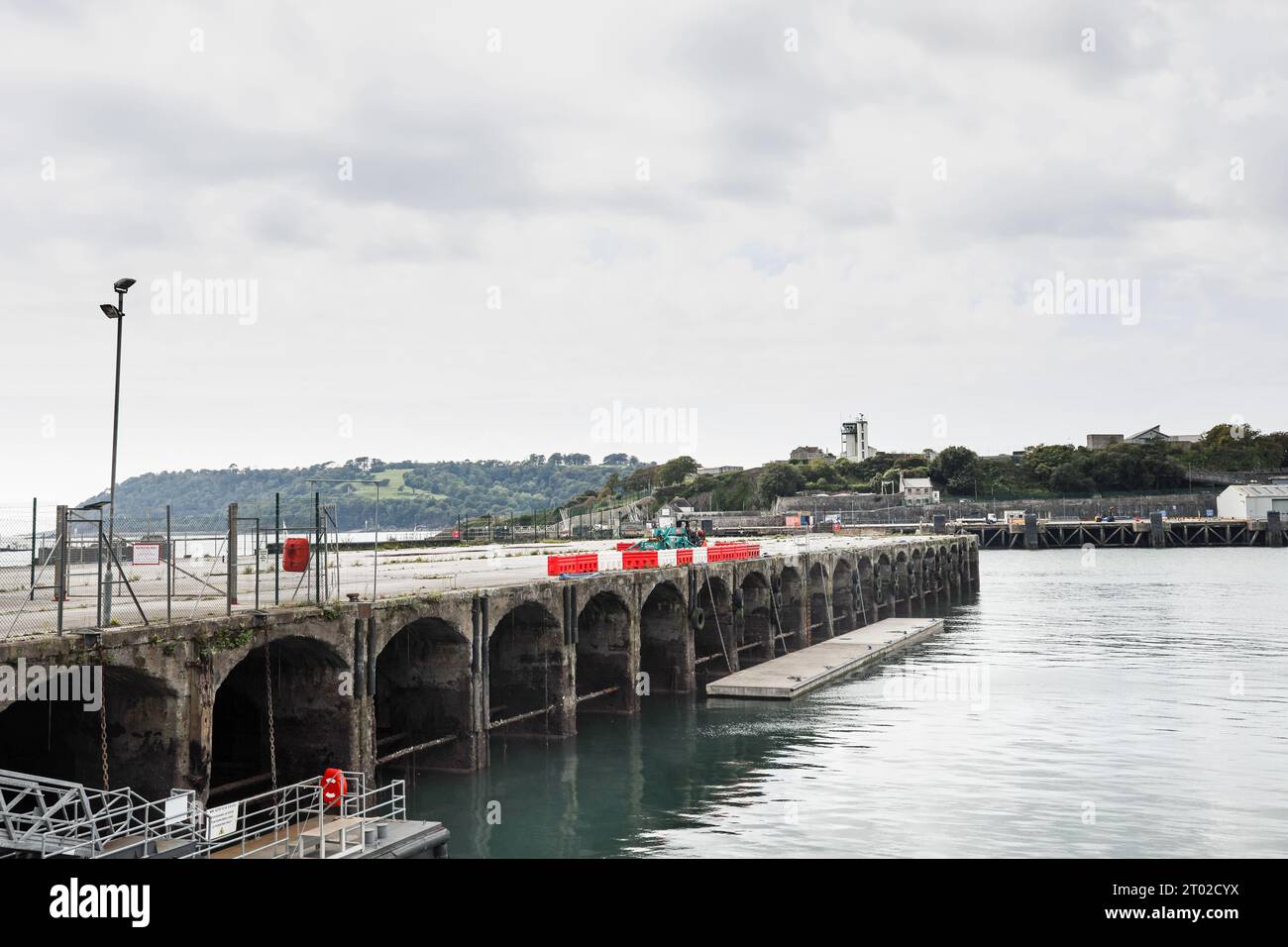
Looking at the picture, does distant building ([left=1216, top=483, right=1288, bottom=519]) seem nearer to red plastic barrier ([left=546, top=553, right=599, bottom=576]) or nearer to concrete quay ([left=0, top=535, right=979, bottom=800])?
concrete quay ([left=0, top=535, right=979, bottom=800])

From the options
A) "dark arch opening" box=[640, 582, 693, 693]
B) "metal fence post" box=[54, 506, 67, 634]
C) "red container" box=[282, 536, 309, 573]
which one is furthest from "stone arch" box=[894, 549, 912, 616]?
"metal fence post" box=[54, 506, 67, 634]

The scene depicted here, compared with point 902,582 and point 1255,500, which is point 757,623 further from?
point 1255,500

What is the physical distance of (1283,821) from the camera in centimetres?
2544

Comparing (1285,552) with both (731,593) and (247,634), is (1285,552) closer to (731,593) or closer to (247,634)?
(731,593)

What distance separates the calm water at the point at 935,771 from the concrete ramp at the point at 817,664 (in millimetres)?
1111

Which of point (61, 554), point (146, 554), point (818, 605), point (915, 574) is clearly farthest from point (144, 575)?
point (915, 574)

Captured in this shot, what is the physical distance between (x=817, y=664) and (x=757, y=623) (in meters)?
6.24

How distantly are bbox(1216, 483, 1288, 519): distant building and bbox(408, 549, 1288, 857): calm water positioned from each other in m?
137

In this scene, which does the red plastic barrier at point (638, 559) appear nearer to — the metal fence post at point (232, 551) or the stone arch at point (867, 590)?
the metal fence post at point (232, 551)

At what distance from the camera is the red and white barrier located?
117 ft

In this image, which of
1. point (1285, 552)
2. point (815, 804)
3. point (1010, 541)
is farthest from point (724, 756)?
point (1010, 541)

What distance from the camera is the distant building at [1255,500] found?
172 meters

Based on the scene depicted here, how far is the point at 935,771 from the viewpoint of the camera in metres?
30.7
